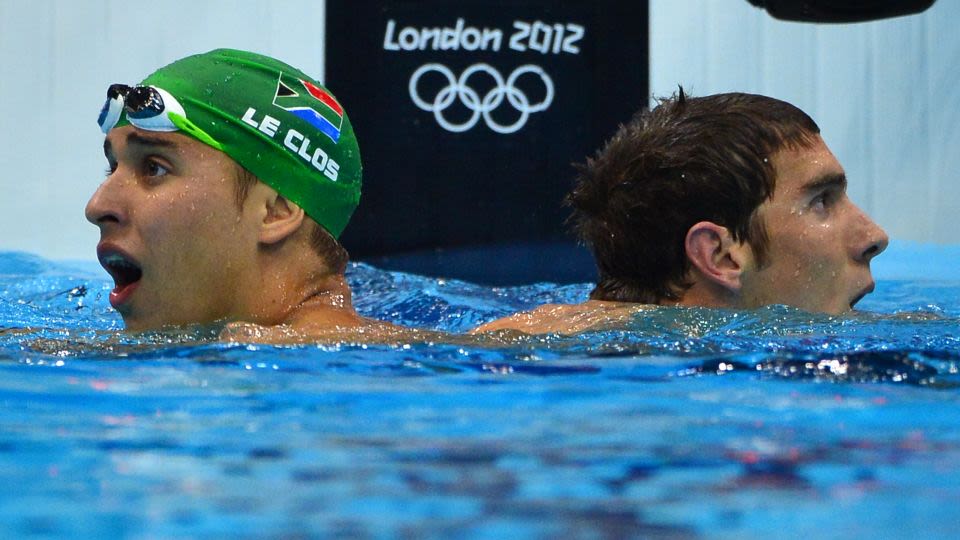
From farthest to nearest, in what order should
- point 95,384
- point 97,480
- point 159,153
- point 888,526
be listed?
point 159,153
point 95,384
point 97,480
point 888,526

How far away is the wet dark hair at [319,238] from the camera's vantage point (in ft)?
9.49

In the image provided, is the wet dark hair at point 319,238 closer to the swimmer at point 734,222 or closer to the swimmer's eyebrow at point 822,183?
the swimmer at point 734,222

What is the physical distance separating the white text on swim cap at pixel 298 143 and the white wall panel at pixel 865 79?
3.30 metres

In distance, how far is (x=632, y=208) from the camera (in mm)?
3062

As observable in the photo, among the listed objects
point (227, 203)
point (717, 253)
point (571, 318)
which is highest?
point (227, 203)

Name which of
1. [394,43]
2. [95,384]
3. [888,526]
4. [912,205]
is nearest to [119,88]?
[95,384]

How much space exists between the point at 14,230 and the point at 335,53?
1626mm

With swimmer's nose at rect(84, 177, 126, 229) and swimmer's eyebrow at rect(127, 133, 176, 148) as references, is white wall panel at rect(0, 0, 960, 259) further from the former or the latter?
swimmer's nose at rect(84, 177, 126, 229)

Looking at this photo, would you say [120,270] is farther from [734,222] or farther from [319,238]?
[734,222]

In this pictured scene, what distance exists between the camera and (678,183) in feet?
9.87

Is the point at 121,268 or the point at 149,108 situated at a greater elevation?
the point at 149,108

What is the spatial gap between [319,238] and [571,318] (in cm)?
59

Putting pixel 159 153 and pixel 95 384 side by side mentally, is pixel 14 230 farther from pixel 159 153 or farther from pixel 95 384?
pixel 95 384

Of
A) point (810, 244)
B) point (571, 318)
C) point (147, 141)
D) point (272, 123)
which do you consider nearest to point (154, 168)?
point (147, 141)
